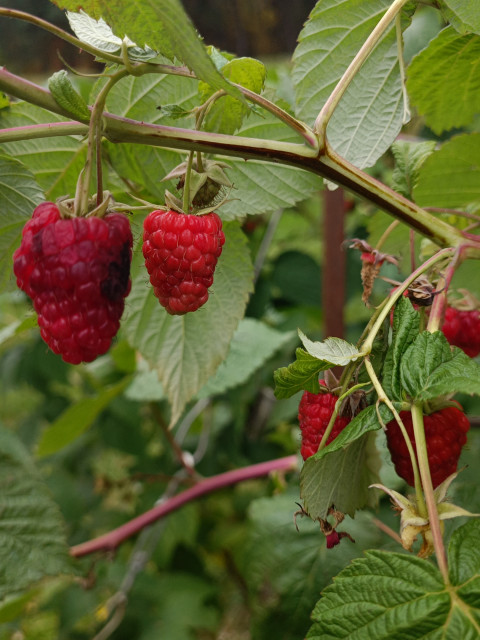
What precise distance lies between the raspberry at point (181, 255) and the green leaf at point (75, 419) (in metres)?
0.81

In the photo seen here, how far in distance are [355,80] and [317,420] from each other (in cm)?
39

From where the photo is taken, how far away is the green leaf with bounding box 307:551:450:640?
1.49 feet

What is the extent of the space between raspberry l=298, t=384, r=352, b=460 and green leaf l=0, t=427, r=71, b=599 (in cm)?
49

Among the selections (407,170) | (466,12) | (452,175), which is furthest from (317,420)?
(452,175)

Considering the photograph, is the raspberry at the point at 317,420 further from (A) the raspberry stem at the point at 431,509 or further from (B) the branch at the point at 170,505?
(B) the branch at the point at 170,505

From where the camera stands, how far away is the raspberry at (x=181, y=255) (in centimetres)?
56

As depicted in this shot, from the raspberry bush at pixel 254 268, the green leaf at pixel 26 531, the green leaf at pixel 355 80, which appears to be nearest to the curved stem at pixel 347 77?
the raspberry bush at pixel 254 268

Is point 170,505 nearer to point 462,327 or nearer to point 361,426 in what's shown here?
point 462,327

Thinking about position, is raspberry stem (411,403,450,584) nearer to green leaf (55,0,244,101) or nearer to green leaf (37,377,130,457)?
green leaf (55,0,244,101)

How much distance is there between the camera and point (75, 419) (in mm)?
1369

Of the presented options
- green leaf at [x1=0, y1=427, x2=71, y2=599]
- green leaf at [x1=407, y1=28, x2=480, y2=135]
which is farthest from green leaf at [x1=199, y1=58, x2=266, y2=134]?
green leaf at [x1=0, y1=427, x2=71, y2=599]

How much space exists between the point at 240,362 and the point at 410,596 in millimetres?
842

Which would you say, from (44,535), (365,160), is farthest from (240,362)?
(365,160)

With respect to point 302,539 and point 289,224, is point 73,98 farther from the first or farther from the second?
point 289,224
